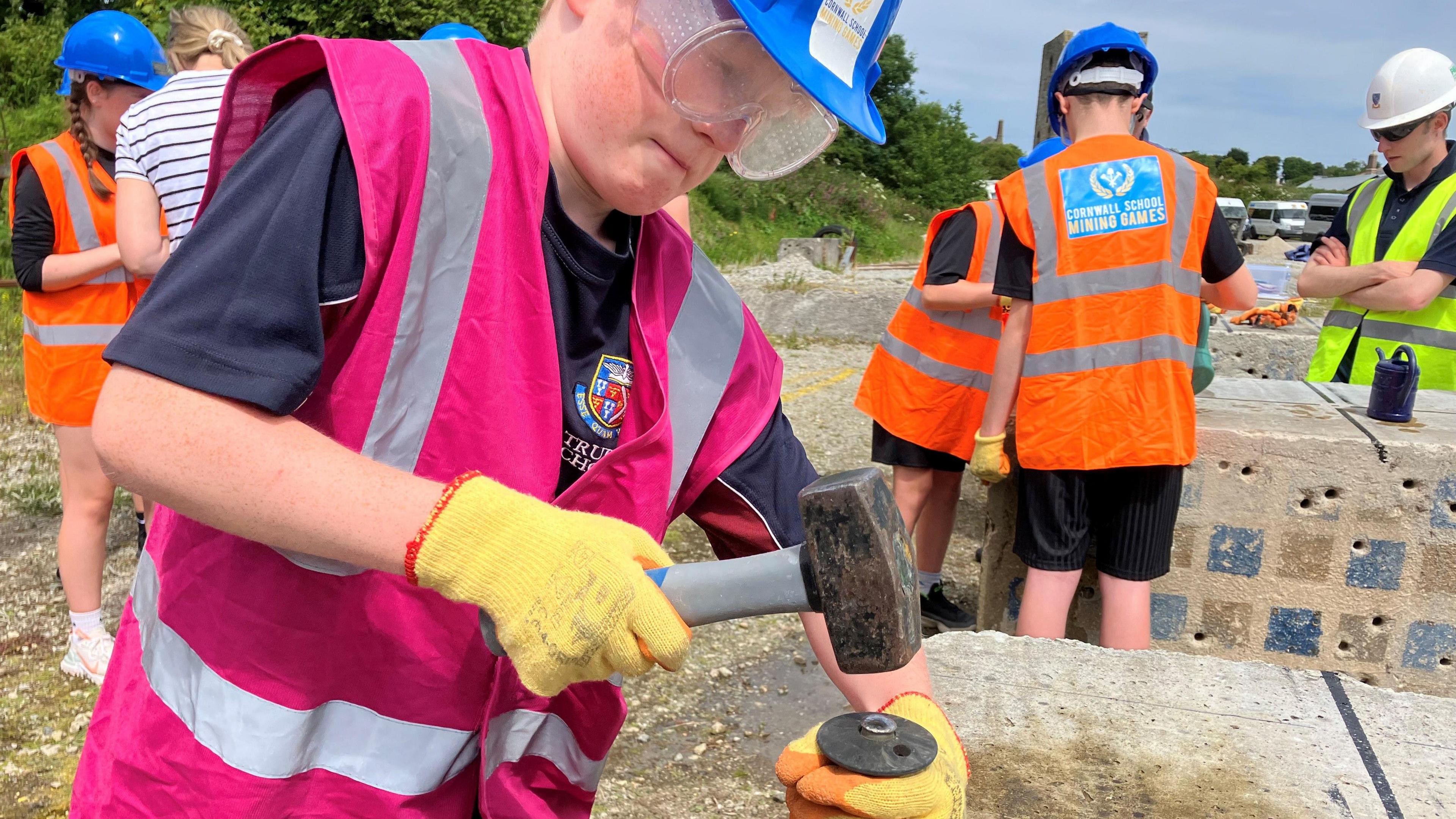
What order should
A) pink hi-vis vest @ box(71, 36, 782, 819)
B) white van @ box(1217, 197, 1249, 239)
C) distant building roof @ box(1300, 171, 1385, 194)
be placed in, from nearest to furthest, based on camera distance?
1. pink hi-vis vest @ box(71, 36, 782, 819)
2. white van @ box(1217, 197, 1249, 239)
3. distant building roof @ box(1300, 171, 1385, 194)

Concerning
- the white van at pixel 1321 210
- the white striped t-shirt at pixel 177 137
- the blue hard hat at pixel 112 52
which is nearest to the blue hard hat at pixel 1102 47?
the white striped t-shirt at pixel 177 137

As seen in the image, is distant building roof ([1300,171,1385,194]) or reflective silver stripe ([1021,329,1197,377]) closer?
reflective silver stripe ([1021,329,1197,377])

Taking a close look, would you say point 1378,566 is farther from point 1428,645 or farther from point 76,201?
point 76,201

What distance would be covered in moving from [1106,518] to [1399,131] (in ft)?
7.11

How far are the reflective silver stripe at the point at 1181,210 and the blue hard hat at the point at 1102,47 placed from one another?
12.9 inches

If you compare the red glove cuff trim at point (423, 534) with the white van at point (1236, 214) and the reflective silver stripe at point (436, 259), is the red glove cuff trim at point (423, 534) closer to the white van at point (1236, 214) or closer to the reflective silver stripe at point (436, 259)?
the reflective silver stripe at point (436, 259)

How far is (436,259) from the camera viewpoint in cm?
110

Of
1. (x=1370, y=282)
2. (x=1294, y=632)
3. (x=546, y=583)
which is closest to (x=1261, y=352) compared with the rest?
(x=1370, y=282)

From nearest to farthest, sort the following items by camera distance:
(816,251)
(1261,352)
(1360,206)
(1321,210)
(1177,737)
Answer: (1177,737) < (1360,206) < (1261,352) < (816,251) < (1321,210)

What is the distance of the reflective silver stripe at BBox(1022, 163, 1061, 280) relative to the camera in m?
3.24

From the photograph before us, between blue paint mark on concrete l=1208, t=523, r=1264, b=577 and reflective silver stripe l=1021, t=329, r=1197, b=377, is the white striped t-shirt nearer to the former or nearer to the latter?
reflective silver stripe l=1021, t=329, r=1197, b=377

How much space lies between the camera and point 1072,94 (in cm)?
332

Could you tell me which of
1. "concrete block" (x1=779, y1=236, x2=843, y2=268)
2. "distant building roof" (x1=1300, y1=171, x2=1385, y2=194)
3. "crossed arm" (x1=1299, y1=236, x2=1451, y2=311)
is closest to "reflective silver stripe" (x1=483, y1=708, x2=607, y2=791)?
"crossed arm" (x1=1299, y1=236, x2=1451, y2=311)

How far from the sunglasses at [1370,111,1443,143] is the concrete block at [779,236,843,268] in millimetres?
10650
